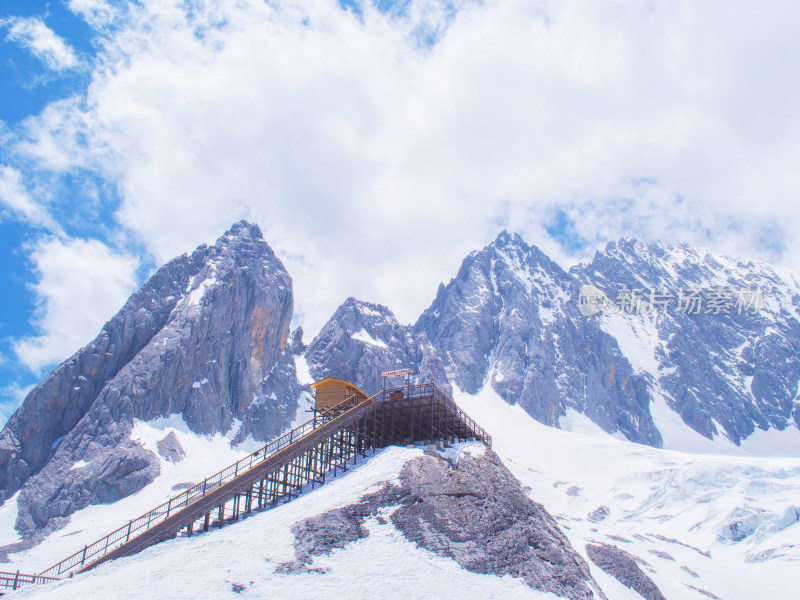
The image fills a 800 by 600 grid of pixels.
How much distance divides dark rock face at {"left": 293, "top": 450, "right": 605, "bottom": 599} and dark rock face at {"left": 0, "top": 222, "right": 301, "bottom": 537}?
3240 inches

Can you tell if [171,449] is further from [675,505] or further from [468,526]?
[468,526]

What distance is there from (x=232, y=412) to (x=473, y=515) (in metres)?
113

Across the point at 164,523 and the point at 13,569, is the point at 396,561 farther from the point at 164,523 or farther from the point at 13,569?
the point at 13,569

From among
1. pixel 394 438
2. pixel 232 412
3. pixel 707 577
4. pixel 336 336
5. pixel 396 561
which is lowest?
pixel 707 577

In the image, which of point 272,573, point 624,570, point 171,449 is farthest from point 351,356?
point 272,573

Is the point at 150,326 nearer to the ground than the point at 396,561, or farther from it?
farther from it

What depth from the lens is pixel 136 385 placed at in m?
128

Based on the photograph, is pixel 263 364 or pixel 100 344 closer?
pixel 100 344

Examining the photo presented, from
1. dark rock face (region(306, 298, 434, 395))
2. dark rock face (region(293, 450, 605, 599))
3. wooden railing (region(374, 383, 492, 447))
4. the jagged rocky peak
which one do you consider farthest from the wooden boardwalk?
dark rock face (region(306, 298, 434, 395))

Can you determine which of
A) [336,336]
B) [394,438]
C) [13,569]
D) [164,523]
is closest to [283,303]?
[336,336]

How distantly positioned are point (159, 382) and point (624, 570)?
343 ft

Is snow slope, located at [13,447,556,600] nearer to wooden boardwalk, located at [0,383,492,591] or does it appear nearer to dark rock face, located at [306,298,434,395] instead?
wooden boardwalk, located at [0,383,492,591]

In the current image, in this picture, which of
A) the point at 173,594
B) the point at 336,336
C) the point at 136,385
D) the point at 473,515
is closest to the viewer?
the point at 173,594

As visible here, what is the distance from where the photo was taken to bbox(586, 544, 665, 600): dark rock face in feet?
157
